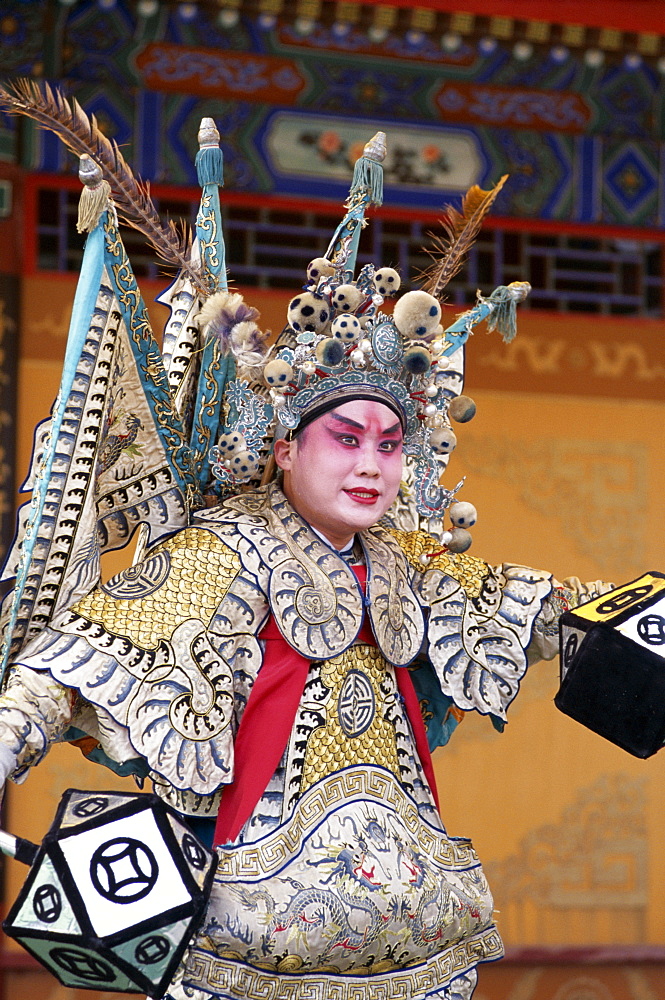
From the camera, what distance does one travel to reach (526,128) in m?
4.85

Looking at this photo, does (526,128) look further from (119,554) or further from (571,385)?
(119,554)

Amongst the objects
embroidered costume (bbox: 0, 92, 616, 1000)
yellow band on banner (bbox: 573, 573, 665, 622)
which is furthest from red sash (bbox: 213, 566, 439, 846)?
yellow band on banner (bbox: 573, 573, 665, 622)

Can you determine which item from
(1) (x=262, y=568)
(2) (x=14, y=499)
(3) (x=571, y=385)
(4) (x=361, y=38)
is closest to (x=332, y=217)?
(4) (x=361, y=38)

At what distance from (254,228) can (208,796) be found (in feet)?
8.66

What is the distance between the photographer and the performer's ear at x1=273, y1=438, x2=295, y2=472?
2.59 meters

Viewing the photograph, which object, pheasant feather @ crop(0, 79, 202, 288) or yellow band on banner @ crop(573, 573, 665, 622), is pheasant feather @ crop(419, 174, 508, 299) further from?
yellow band on banner @ crop(573, 573, 665, 622)

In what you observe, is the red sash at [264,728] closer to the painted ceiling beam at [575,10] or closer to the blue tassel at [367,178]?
the blue tassel at [367,178]

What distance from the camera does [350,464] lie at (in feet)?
8.25

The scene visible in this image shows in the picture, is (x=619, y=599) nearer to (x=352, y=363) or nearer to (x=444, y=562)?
(x=444, y=562)

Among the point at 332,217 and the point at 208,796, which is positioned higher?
the point at 332,217

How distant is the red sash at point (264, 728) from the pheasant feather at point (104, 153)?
653mm

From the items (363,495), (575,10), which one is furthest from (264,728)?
(575,10)

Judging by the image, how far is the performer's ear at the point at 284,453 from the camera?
259cm

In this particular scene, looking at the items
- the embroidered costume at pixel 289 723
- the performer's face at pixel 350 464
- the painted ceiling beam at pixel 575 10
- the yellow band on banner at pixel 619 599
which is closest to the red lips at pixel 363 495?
the performer's face at pixel 350 464
